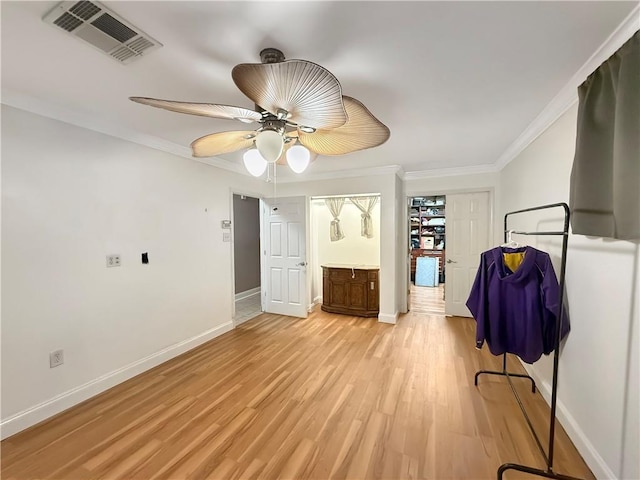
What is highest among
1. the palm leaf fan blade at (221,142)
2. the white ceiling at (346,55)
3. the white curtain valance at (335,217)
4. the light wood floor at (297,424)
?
the white ceiling at (346,55)

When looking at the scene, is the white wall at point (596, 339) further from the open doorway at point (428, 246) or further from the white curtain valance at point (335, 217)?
the open doorway at point (428, 246)

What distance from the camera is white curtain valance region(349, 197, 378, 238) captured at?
4953 millimetres

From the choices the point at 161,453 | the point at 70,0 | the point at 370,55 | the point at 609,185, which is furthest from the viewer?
the point at 161,453

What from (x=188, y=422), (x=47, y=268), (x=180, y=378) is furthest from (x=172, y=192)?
(x=188, y=422)

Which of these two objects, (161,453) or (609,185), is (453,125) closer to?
(609,185)

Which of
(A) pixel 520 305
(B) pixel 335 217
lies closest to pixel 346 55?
(A) pixel 520 305

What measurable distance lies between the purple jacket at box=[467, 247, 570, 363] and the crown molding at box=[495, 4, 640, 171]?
107 centimetres

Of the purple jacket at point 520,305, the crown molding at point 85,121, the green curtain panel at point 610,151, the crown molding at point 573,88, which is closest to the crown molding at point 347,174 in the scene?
the crown molding at point 573,88

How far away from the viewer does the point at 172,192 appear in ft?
10.1

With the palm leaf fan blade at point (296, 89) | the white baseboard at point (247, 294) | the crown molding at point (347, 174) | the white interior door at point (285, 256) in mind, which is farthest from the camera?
the white baseboard at point (247, 294)

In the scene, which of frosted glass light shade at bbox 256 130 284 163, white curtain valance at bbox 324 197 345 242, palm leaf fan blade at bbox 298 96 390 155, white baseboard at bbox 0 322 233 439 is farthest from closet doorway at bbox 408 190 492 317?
white baseboard at bbox 0 322 233 439

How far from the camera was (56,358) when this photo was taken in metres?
2.16

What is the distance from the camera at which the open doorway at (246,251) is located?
5617mm

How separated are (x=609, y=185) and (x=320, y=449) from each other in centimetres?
223
